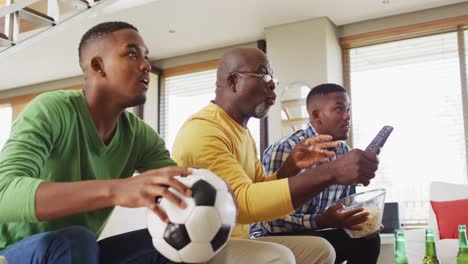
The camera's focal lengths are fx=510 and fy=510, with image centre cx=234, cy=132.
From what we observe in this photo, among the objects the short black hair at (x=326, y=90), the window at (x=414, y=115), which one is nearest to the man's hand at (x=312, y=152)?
the short black hair at (x=326, y=90)

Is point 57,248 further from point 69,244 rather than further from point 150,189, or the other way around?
point 150,189

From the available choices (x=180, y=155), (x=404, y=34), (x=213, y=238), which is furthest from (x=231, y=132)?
(x=404, y=34)

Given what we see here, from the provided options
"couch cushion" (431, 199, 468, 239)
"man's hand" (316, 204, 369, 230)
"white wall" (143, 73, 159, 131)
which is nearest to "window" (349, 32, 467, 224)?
"couch cushion" (431, 199, 468, 239)

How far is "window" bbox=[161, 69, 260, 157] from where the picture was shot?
5.79m

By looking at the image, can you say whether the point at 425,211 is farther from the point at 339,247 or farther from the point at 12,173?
the point at 12,173

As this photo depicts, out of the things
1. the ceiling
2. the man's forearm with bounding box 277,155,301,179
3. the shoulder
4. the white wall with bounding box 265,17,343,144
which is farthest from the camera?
the white wall with bounding box 265,17,343,144

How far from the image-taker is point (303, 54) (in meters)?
4.89

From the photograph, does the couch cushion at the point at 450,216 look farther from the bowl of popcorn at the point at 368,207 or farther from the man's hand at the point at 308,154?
the man's hand at the point at 308,154

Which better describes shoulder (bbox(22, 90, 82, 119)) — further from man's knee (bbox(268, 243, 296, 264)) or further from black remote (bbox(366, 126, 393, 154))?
black remote (bbox(366, 126, 393, 154))

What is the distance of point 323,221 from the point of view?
1.97 meters

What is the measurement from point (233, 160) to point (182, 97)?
4.47 metres

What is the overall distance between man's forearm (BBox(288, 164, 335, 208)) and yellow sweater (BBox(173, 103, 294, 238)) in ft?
0.07

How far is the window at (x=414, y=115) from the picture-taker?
441 cm

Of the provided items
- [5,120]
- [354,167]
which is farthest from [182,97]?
[354,167]
